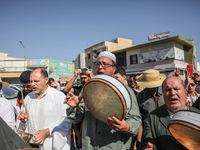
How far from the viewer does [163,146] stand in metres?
1.74

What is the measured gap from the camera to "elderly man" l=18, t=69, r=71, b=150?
2473 mm

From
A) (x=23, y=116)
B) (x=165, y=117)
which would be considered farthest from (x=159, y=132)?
(x=23, y=116)

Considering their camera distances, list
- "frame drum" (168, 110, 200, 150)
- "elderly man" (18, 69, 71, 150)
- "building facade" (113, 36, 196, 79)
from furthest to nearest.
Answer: "building facade" (113, 36, 196, 79) → "elderly man" (18, 69, 71, 150) → "frame drum" (168, 110, 200, 150)

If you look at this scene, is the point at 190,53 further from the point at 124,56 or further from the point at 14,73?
the point at 14,73

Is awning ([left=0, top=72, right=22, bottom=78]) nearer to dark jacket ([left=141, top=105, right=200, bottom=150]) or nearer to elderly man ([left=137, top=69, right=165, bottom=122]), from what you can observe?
elderly man ([left=137, top=69, right=165, bottom=122])

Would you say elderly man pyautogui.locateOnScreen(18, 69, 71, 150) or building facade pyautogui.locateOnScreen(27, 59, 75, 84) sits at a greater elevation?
building facade pyautogui.locateOnScreen(27, 59, 75, 84)

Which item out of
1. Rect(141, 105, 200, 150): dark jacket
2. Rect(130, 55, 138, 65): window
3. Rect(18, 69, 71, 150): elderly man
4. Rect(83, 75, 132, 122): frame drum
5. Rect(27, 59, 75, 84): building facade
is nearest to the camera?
Rect(83, 75, 132, 122): frame drum

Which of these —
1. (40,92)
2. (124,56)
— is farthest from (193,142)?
(124,56)

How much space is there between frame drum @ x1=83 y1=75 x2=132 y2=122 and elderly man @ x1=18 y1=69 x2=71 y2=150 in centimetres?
120

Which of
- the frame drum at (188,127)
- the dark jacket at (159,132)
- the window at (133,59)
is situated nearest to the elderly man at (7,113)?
the dark jacket at (159,132)

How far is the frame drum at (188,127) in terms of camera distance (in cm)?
109

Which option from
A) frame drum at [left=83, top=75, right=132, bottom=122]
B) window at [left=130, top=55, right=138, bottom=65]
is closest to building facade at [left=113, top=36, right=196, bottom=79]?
window at [left=130, top=55, right=138, bottom=65]

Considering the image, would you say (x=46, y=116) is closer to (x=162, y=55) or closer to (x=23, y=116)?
(x=23, y=116)

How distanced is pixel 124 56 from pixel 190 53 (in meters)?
11.4
